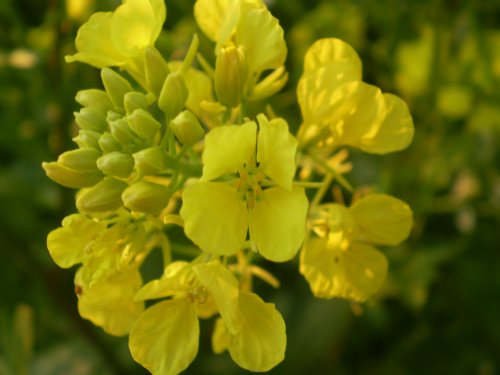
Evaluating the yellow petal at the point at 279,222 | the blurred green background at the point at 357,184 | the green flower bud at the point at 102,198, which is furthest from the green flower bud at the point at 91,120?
the blurred green background at the point at 357,184

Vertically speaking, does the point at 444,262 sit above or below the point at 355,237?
below

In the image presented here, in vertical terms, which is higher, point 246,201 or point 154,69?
point 154,69

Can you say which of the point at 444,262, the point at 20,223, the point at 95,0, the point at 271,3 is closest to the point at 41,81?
the point at 95,0

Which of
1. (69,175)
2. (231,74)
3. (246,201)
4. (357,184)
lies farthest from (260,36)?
(357,184)

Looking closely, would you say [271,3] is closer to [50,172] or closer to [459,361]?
[50,172]

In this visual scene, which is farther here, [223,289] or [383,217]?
[383,217]

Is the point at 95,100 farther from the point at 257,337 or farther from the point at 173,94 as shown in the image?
the point at 257,337

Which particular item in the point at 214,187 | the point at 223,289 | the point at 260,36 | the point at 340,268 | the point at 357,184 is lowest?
the point at 357,184
